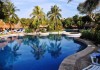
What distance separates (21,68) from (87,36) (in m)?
14.1

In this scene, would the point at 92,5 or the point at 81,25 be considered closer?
the point at 92,5

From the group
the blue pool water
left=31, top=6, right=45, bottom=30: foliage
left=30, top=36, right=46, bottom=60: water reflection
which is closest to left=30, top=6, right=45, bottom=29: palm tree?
left=31, top=6, right=45, bottom=30: foliage

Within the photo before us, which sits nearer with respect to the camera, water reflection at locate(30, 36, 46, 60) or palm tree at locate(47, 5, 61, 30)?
water reflection at locate(30, 36, 46, 60)

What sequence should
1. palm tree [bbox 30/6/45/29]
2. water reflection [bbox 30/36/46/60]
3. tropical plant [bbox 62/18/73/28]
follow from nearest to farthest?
water reflection [bbox 30/36/46/60] → palm tree [bbox 30/6/45/29] → tropical plant [bbox 62/18/73/28]

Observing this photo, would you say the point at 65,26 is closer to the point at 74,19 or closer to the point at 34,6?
the point at 74,19

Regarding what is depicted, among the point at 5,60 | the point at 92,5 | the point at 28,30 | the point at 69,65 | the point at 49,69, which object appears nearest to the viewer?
the point at 69,65

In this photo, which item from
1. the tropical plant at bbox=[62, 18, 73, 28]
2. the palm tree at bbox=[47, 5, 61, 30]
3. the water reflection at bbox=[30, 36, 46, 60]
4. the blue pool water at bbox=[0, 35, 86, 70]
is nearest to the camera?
the blue pool water at bbox=[0, 35, 86, 70]

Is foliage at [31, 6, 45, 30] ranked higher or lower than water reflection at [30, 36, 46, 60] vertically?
higher

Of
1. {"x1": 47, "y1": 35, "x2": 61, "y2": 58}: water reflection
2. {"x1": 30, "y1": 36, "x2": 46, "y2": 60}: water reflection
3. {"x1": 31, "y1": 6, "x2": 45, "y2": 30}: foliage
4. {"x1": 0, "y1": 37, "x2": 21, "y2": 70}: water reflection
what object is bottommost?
{"x1": 47, "y1": 35, "x2": 61, "y2": 58}: water reflection

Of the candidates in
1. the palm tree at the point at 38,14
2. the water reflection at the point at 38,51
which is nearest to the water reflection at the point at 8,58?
the water reflection at the point at 38,51

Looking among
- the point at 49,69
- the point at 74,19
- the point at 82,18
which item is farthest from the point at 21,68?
the point at 74,19

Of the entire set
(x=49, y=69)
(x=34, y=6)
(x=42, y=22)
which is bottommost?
(x=49, y=69)

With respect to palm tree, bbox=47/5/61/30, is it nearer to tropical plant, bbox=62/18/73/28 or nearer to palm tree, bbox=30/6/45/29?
palm tree, bbox=30/6/45/29

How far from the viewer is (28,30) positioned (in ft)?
130
